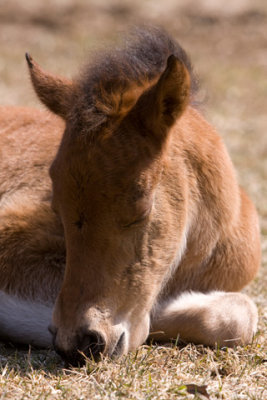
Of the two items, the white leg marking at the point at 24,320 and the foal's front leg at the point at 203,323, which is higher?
the foal's front leg at the point at 203,323

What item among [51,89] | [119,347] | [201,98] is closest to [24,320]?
[119,347]

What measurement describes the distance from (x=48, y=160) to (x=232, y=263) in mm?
1645

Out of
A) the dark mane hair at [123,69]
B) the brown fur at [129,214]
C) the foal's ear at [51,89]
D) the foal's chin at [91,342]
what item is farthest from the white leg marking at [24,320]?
the dark mane hair at [123,69]

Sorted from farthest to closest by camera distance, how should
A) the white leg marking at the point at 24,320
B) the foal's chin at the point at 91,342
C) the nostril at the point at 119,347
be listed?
the white leg marking at the point at 24,320 → the nostril at the point at 119,347 → the foal's chin at the point at 91,342

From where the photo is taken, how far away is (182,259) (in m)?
4.38

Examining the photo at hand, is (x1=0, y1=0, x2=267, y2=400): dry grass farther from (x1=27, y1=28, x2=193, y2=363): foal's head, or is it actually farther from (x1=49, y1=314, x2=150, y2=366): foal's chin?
(x1=27, y1=28, x2=193, y2=363): foal's head

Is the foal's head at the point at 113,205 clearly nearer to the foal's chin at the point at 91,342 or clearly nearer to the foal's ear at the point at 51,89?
the foal's chin at the point at 91,342

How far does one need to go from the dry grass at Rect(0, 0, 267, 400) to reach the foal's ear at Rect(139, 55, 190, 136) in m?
1.07

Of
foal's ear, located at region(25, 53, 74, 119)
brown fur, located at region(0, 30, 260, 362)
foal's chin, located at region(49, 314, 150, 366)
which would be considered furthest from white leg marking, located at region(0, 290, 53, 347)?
foal's ear, located at region(25, 53, 74, 119)

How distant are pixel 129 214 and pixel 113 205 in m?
0.12

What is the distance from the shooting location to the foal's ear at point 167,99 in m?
3.50

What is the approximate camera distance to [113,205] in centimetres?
349

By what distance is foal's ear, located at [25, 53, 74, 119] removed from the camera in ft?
13.8

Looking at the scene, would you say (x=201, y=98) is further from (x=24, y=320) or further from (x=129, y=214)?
(x=24, y=320)
